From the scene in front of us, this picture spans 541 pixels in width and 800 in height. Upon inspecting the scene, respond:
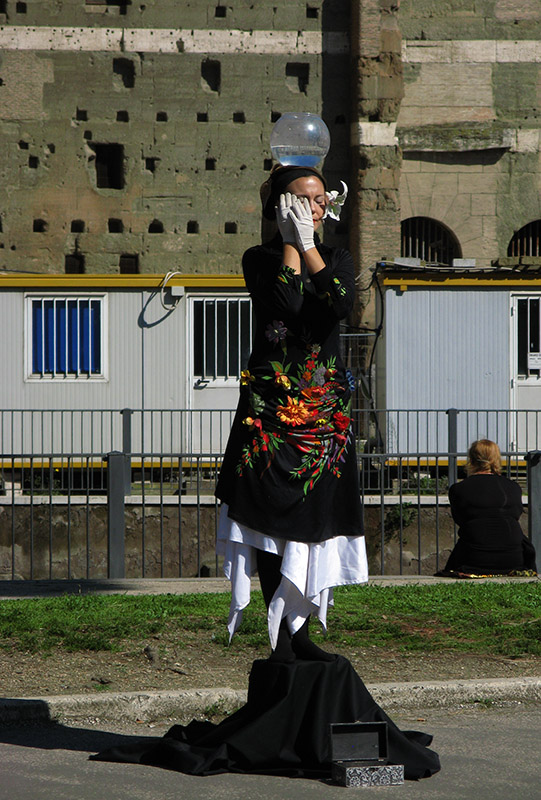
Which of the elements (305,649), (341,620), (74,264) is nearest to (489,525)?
(341,620)

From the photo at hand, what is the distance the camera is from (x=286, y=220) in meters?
4.02

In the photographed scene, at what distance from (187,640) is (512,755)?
2166 mm

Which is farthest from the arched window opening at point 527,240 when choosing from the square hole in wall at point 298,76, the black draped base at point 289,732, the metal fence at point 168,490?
the black draped base at point 289,732

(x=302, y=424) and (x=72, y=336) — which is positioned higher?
(x=72, y=336)

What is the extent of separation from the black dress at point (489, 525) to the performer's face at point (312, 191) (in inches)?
171

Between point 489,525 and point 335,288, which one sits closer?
point 335,288

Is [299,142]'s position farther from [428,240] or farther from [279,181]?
[428,240]

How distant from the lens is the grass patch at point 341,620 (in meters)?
Result: 5.77

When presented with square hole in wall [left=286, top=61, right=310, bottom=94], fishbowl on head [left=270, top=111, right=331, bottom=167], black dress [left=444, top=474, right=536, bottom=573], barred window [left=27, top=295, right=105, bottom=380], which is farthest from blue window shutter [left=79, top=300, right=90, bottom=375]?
fishbowl on head [left=270, top=111, right=331, bottom=167]

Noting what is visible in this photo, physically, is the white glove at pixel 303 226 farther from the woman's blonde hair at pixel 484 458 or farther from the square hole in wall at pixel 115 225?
the square hole in wall at pixel 115 225

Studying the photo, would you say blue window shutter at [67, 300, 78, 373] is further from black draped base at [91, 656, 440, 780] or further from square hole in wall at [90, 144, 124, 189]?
black draped base at [91, 656, 440, 780]

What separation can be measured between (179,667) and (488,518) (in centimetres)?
343

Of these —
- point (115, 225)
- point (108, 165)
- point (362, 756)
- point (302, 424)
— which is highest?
point (108, 165)

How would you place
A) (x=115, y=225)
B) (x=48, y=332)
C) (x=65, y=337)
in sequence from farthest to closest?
(x=115, y=225) < (x=48, y=332) < (x=65, y=337)
